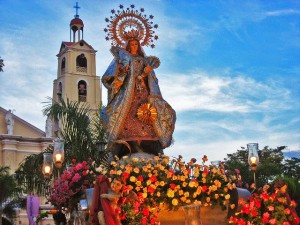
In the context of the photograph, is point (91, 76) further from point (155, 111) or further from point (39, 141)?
point (155, 111)

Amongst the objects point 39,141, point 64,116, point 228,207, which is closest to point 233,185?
point 228,207

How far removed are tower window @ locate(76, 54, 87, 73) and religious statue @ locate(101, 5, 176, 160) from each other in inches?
1590

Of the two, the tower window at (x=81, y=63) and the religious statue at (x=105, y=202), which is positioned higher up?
the tower window at (x=81, y=63)

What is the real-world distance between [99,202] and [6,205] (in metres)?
27.3

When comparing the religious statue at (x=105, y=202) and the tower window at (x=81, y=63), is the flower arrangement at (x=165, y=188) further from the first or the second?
the tower window at (x=81, y=63)

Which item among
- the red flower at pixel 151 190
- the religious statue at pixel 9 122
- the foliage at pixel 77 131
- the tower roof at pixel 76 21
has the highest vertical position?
the tower roof at pixel 76 21

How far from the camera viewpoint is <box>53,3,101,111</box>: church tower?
4938cm

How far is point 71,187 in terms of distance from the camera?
9.08 meters

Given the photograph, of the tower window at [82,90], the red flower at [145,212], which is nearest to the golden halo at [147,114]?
the red flower at [145,212]

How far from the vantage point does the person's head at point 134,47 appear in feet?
34.7

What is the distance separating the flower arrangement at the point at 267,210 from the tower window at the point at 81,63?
4368 cm

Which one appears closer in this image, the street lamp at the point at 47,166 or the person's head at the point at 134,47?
the street lamp at the point at 47,166

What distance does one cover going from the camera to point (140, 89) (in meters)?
10.2

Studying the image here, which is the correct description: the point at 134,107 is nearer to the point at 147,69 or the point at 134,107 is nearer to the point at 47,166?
the point at 147,69
